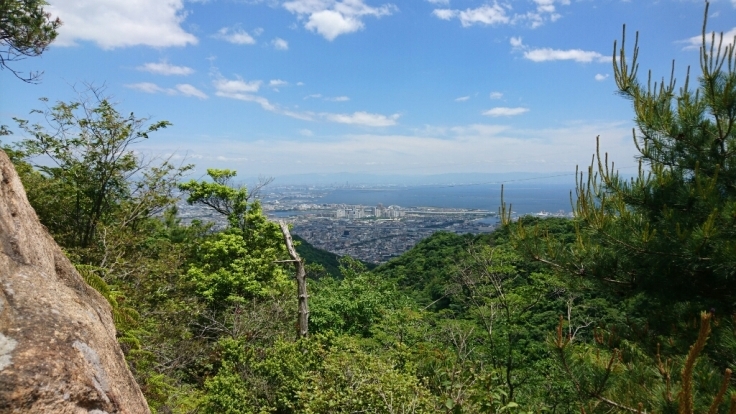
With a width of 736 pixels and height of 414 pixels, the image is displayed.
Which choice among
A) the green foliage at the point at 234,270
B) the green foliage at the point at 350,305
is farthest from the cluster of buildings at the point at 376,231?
the green foliage at the point at 350,305

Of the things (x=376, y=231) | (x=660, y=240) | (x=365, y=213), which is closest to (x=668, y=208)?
(x=660, y=240)

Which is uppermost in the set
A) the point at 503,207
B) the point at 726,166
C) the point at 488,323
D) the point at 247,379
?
the point at 726,166

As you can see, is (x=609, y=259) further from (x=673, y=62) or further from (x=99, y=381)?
(x=99, y=381)

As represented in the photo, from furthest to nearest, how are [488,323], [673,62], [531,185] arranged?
1. [531,185]
2. [488,323]
3. [673,62]

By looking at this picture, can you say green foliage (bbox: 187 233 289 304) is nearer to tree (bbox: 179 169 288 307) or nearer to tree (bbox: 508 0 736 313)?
tree (bbox: 179 169 288 307)

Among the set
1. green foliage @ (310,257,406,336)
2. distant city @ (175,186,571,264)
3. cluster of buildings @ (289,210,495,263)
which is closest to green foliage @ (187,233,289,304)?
green foliage @ (310,257,406,336)

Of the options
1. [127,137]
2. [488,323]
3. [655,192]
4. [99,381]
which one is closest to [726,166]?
[655,192]

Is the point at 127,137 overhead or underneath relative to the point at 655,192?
overhead

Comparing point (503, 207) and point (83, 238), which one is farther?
point (83, 238)
